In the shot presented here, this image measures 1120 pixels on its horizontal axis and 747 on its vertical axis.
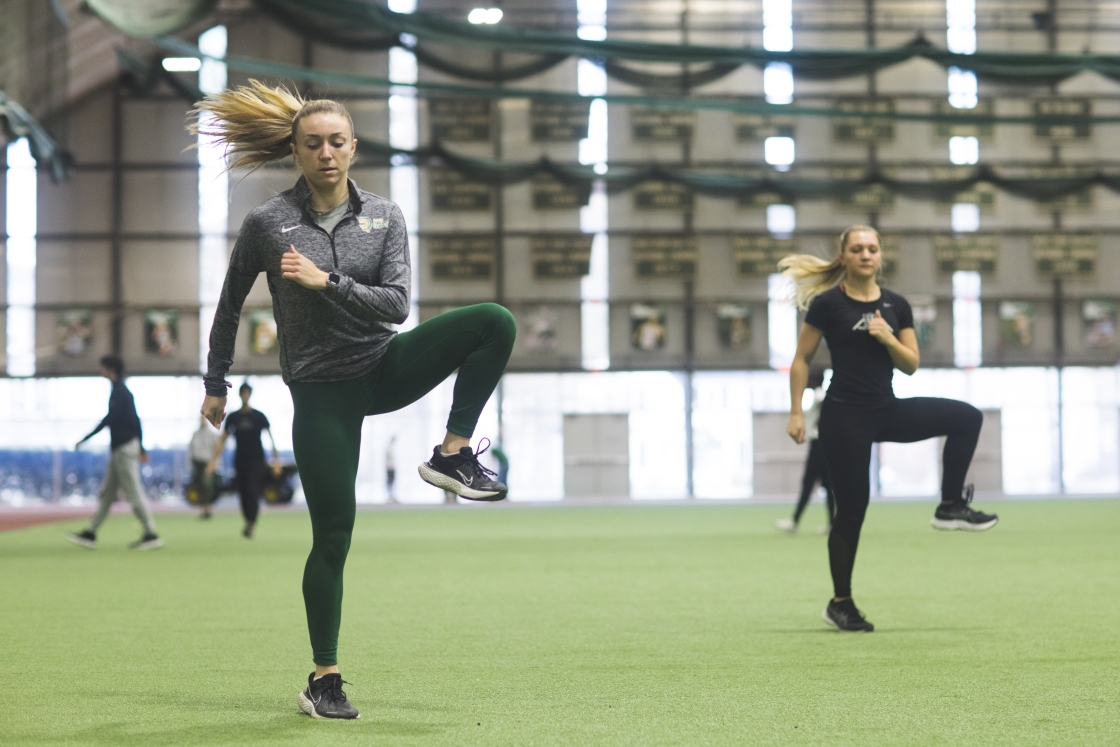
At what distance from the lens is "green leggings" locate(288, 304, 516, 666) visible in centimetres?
404

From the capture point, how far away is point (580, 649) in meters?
5.62

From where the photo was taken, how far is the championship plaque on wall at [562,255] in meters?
27.7

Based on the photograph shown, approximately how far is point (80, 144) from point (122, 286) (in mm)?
3343

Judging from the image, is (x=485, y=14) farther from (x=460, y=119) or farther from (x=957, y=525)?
(x=957, y=525)

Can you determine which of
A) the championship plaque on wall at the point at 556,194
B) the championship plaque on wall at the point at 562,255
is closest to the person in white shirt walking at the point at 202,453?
the championship plaque on wall at the point at 562,255

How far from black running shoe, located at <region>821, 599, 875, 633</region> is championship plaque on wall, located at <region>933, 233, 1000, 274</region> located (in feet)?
76.7

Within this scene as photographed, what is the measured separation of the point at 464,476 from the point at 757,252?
2458 cm

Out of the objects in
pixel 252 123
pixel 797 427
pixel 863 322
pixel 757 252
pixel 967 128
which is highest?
pixel 967 128

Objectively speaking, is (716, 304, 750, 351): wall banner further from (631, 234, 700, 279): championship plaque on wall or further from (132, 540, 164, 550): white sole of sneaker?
(132, 540, 164, 550): white sole of sneaker

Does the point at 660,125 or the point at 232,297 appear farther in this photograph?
the point at 660,125

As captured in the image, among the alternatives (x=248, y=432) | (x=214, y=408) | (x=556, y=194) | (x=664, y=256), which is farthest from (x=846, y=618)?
(x=664, y=256)

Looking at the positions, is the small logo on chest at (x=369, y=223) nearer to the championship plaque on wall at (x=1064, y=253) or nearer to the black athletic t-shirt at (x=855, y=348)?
the black athletic t-shirt at (x=855, y=348)

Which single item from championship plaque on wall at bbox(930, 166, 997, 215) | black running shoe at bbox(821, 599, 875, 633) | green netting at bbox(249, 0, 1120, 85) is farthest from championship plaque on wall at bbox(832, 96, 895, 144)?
black running shoe at bbox(821, 599, 875, 633)

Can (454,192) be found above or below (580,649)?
above
